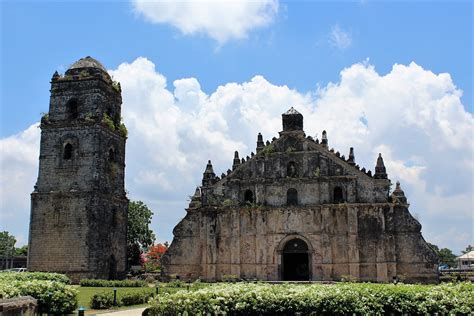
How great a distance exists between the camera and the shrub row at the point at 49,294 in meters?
16.9

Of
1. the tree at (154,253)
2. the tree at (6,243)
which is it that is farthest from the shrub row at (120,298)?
the tree at (6,243)

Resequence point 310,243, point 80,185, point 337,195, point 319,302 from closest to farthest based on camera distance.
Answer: point 319,302 → point 310,243 → point 337,195 → point 80,185

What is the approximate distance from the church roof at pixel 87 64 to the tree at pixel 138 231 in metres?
21.1

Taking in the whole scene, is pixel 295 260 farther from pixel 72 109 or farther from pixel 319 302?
pixel 319 302

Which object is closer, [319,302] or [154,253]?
[319,302]

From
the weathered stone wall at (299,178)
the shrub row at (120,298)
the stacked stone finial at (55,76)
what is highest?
the stacked stone finial at (55,76)

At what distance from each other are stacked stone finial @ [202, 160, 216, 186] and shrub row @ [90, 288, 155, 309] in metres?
13.3

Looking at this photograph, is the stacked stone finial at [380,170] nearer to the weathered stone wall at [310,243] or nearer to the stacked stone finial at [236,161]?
the weathered stone wall at [310,243]

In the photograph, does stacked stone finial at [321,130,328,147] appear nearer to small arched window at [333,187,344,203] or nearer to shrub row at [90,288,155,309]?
small arched window at [333,187,344,203]

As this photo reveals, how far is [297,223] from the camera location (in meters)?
35.8

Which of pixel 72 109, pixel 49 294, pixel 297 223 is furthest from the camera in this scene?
pixel 72 109

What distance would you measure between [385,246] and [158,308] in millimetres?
22595

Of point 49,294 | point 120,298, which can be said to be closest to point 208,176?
point 120,298

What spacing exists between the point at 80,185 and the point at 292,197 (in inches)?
576
